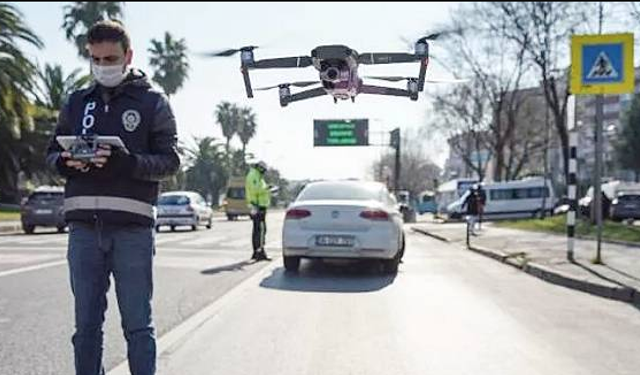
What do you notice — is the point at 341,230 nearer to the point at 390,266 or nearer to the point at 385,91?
the point at 390,266

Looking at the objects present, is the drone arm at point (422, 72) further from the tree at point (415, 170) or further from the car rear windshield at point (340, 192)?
the tree at point (415, 170)

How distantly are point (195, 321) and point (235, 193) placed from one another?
136 ft

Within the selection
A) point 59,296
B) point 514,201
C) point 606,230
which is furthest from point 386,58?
point 514,201

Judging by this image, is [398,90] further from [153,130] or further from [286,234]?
[286,234]

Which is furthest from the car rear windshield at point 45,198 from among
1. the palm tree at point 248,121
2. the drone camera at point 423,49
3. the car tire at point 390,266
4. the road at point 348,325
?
the drone camera at point 423,49

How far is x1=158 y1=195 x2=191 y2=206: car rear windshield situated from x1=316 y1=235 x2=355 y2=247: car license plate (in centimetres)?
1759

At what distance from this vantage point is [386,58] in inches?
225

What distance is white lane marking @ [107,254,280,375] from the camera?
637 cm

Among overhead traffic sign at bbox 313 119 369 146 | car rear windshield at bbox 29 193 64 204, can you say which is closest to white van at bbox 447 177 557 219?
car rear windshield at bbox 29 193 64 204

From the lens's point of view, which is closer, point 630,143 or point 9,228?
point 9,228

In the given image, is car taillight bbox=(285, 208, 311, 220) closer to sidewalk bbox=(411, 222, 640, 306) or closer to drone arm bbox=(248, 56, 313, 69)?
sidewalk bbox=(411, 222, 640, 306)

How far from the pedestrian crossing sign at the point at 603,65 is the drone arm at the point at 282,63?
8686 millimetres

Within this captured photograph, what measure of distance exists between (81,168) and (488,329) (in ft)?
16.6

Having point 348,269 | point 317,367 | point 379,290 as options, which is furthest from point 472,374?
point 348,269
